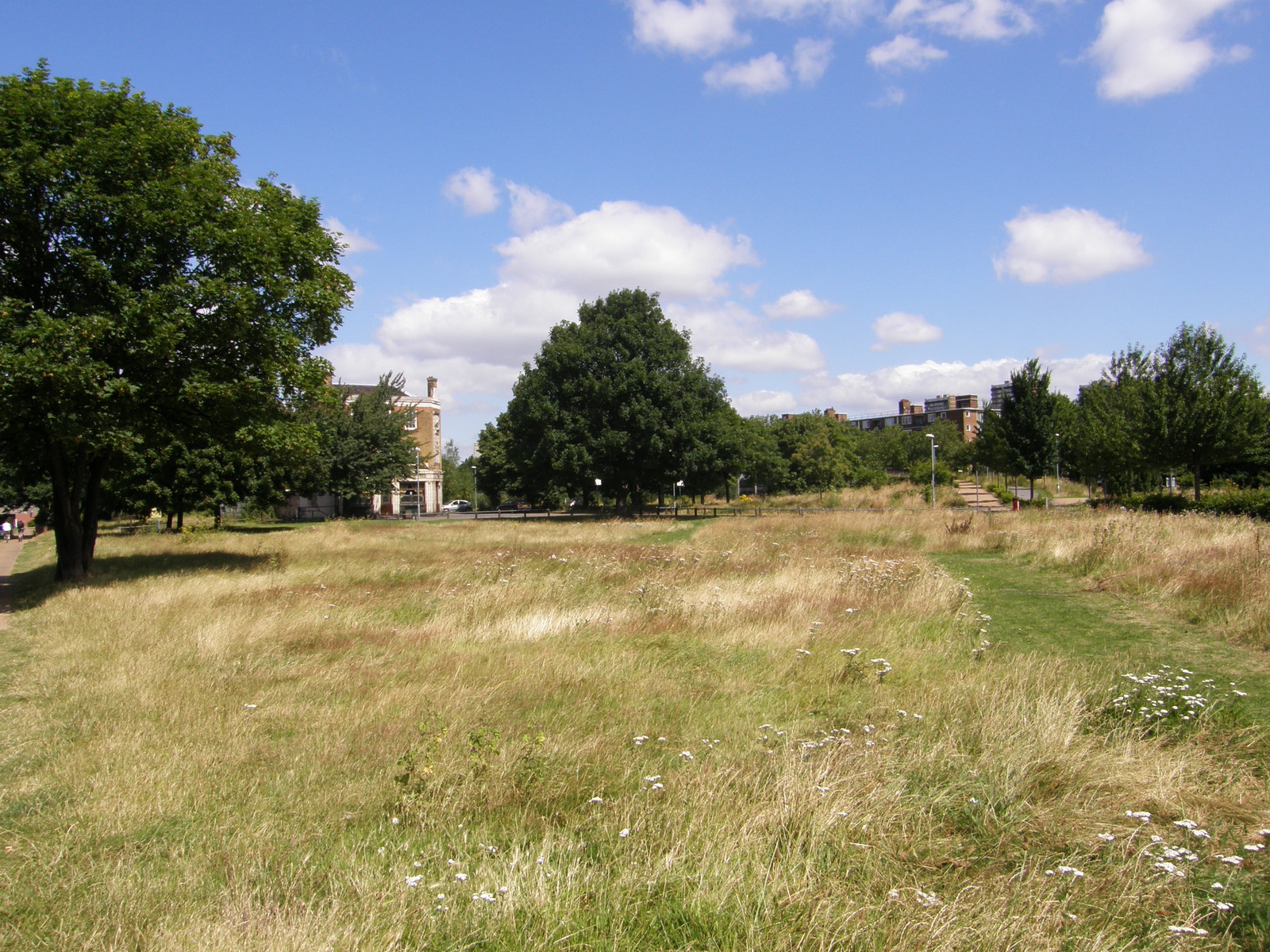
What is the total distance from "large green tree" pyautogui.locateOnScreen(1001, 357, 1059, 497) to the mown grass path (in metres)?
37.6

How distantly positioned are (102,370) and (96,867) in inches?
539

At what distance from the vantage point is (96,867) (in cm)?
418

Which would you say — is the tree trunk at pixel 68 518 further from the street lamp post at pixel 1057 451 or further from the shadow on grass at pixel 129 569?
the street lamp post at pixel 1057 451

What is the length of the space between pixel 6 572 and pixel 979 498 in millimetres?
57038

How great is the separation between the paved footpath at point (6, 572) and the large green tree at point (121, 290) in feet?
5.70

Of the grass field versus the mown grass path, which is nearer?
the grass field

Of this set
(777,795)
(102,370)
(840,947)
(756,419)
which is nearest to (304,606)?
(102,370)

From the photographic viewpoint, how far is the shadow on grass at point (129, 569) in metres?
16.7

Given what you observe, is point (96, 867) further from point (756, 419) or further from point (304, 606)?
point (756, 419)

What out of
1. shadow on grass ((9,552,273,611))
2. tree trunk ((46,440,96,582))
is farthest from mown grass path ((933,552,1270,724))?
tree trunk ((46,440,96,582))

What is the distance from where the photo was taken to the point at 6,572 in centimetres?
2420

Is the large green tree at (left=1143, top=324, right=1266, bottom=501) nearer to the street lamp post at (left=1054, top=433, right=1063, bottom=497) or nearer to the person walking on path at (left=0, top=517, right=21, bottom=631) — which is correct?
the street lamp post at (left=1054, top=433, right=1063, bottom=497)

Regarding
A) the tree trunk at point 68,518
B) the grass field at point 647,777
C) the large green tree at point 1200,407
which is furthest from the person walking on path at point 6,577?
the large green tree at point 1200,407

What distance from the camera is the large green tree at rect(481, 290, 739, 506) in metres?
46.9
